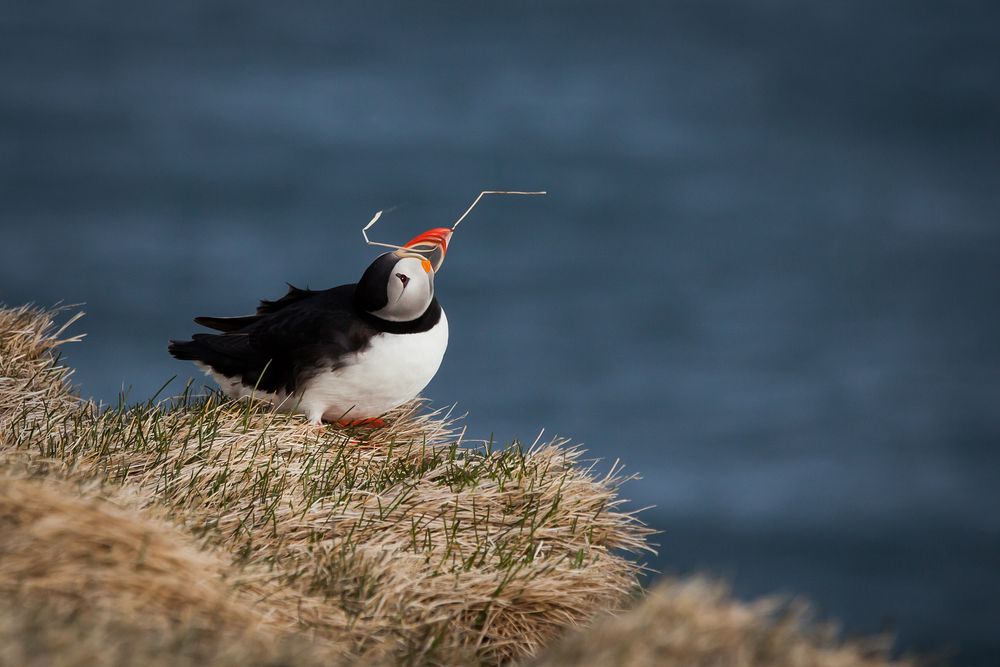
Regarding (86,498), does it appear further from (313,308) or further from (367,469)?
(313,308)

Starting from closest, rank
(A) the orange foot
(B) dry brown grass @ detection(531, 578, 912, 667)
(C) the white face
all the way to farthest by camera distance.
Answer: (B) dry brown grass @ detection(531, 578, 912, 667), (C) the white face, (A) the orange foot

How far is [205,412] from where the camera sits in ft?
18.3

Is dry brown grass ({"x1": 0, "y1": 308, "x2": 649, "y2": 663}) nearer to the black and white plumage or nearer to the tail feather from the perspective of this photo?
the black and white plumage

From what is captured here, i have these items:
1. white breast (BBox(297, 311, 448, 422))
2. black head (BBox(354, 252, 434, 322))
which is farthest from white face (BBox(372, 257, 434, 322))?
white breast (BBox(297, 311, 448, 422))

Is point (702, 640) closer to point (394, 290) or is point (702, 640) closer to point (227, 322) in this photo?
point (394, 290)

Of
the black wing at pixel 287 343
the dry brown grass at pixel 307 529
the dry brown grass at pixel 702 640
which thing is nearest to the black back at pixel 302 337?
the black wing at pixel 287 343

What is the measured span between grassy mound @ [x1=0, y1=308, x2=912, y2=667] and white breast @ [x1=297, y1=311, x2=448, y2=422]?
164mm

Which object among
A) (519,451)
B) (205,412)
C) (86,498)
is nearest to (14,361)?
(205,412)

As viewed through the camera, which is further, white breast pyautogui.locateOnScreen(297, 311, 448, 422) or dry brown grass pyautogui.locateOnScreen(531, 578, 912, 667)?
white breast pyautogui.locateOnScreen(297, 311, 448, 422)

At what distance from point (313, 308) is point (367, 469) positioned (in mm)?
877

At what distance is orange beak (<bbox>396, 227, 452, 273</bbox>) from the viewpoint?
227 inches

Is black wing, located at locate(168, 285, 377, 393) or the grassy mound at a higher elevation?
black wing, located at locate(168, 285, 377, 393)

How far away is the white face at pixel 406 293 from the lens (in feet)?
17.9

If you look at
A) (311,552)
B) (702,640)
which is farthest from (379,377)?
(702,640)
